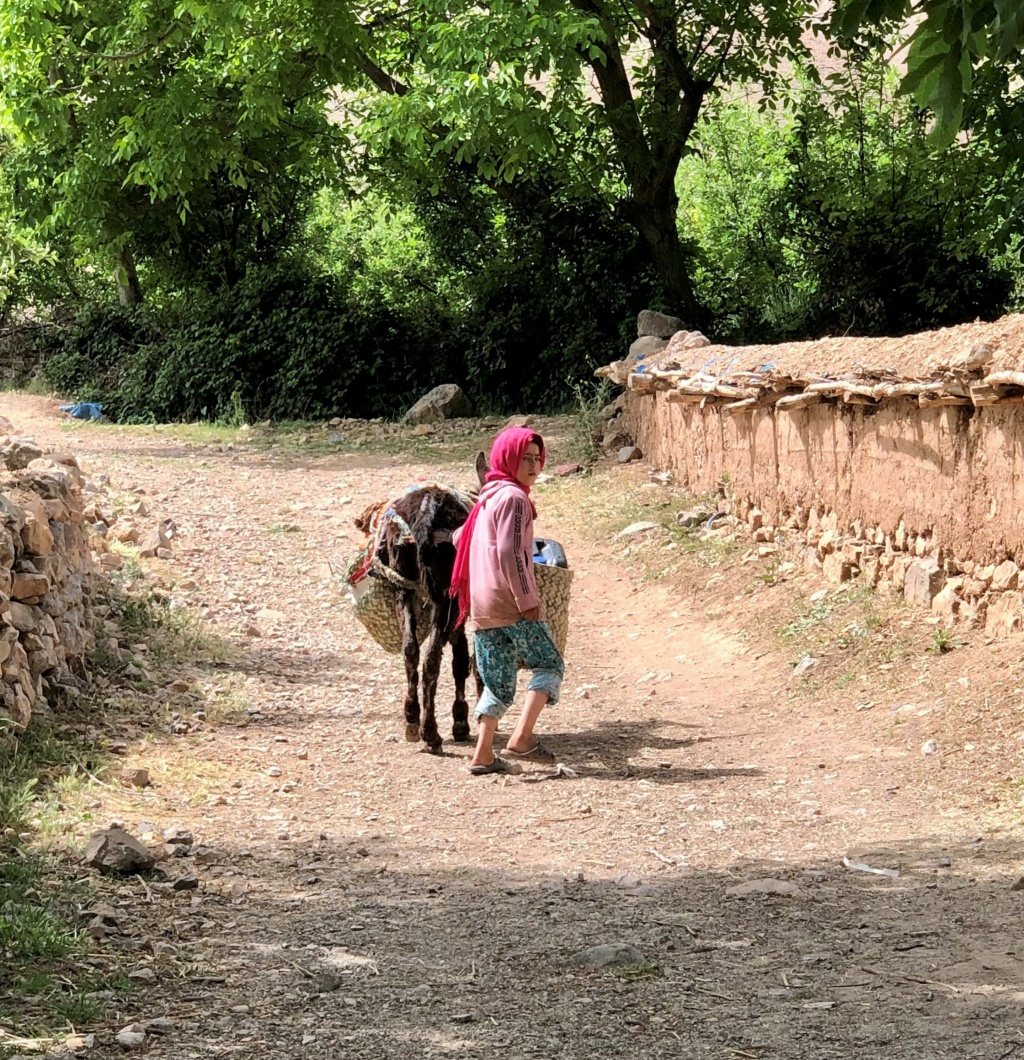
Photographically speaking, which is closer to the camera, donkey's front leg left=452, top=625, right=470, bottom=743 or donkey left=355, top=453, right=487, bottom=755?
donkey left=355, top=453, right=487, bottom=755

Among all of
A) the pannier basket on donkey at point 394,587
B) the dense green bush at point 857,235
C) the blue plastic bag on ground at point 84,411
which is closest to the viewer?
the pannier basket on donkey at point 394,587

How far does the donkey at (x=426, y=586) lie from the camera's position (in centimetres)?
654

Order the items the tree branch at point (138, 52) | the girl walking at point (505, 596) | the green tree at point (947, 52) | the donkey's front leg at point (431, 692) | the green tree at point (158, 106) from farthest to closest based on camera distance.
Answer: the tree branch at point (138, 52) < the green tree at point (158, 106) < the donkey's front leg at point (431, 692) < the girl walking at point (505, 596) < the green tree at point (947, 52)

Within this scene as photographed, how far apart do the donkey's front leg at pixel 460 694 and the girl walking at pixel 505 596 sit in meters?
0.43

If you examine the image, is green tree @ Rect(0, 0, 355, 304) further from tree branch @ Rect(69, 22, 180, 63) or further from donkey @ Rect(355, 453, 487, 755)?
donkey @ Rect(355, 453, 487, 755)

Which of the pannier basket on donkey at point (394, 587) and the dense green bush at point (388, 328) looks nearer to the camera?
the pannier basket on donkey at point (394, 587)

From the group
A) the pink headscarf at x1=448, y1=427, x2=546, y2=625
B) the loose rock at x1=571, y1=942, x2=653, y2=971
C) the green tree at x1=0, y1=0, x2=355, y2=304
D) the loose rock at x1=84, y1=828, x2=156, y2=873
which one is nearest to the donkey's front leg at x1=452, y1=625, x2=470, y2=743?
the pink headscarf at x1=448, y1=427, x2=546, y2=625

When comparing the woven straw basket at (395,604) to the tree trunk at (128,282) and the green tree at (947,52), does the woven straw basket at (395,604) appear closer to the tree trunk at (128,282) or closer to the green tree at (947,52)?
A: the green tree at (947,52)

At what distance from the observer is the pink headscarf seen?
20.1ft

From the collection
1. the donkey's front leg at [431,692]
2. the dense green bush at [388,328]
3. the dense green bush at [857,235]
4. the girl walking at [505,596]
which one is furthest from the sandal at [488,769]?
the dense green bush at [388,328]

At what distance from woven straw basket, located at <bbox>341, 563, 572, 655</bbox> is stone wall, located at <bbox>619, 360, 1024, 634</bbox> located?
206 centimetres

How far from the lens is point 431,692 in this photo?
651 cm

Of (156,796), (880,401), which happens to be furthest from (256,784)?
(880,401)

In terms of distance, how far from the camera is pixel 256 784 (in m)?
6.02
